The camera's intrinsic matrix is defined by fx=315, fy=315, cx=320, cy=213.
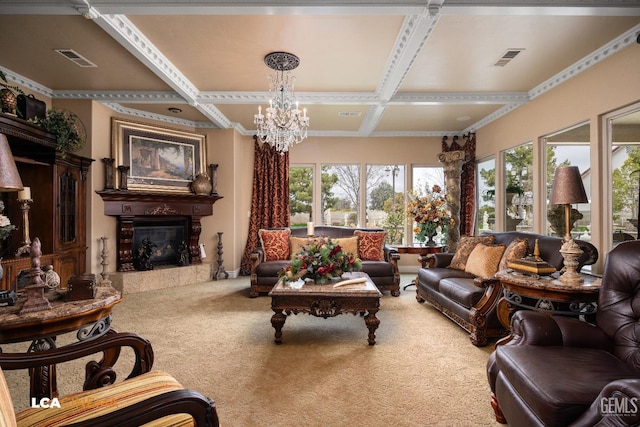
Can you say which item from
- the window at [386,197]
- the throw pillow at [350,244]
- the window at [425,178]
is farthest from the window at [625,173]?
the window at [386,197]

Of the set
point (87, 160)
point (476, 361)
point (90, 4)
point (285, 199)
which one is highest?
Result: point (90, 4)

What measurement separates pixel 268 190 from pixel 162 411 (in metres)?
5.69

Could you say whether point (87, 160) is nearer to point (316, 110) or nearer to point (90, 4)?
point (90, 4)

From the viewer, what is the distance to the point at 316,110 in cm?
515

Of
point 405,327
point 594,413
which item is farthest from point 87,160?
point 594,413

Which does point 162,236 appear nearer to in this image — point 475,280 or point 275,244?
point 275,244

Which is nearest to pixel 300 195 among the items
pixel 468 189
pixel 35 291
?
pixel 468 189

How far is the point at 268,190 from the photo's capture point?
6527 millimetres

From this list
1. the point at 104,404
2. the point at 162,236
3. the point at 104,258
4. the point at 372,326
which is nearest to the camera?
the point at 104,404

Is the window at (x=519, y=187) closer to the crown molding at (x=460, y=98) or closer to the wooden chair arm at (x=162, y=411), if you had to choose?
the crown molding at (x=460, y=98)

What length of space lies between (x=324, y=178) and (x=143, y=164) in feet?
11.1

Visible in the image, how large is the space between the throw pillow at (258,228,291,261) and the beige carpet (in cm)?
111

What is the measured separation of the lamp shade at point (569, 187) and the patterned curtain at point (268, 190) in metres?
4.79

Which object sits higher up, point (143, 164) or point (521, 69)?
point (521, 69)
